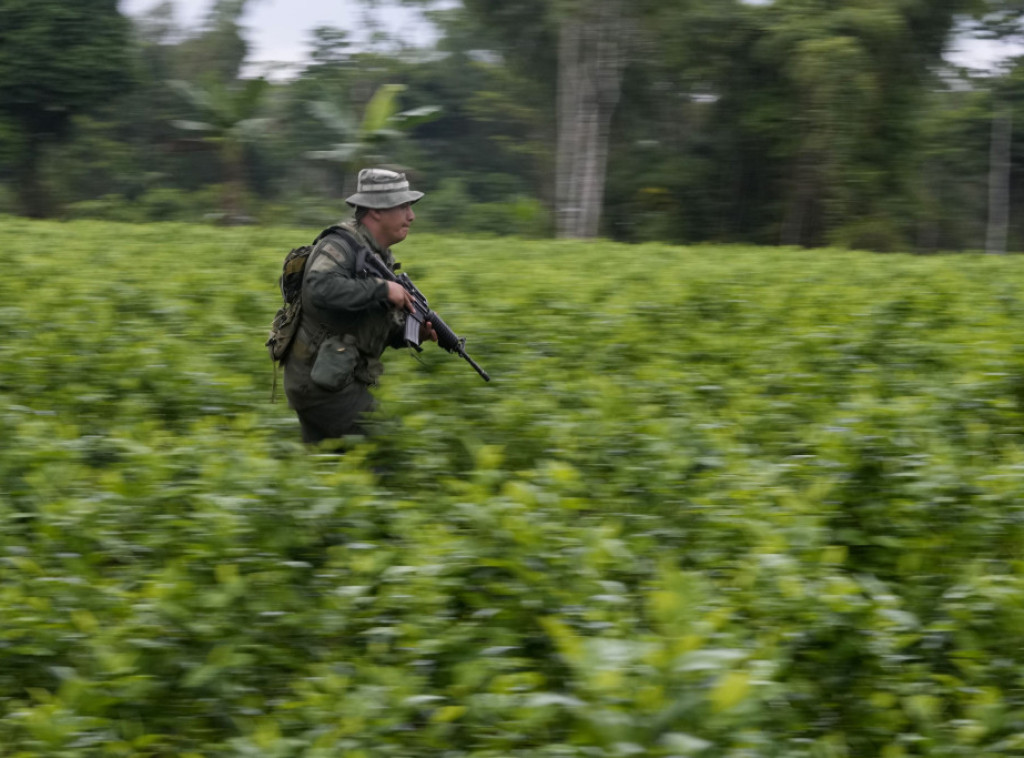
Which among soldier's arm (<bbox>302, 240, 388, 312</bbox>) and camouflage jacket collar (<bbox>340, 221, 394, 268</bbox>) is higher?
camouflage jacket collar (<bbox>340, 221, 394, 268</bbox>)

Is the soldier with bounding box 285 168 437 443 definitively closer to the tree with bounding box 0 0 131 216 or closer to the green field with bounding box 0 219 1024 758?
the green field with bounding box 0 219 1024 758

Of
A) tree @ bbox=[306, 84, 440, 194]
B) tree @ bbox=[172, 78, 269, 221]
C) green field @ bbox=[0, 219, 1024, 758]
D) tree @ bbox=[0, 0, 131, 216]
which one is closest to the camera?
green field @ bbox=[0, 219, 1024, 758]

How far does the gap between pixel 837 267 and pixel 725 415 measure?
7202 mm

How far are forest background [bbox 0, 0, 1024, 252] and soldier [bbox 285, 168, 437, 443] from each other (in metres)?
22.0

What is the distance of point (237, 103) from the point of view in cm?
2831

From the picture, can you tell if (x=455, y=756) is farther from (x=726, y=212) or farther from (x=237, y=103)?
(x=726, y=212)

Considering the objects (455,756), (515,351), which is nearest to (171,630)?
(455,756)

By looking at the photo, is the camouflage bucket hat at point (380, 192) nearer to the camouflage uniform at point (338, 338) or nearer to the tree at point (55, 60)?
the camouflage uniform at point (338, 338)

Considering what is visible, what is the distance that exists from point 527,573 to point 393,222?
2.81 metres

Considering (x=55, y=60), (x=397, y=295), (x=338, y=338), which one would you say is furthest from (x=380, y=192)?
(x=55, y=60)

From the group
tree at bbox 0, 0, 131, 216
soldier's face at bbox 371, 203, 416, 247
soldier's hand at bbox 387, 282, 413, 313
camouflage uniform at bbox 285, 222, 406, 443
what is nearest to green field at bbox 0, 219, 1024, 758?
camouflage uniform at bbox 285, 222, 406, 443

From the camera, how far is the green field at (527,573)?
9.38 ft

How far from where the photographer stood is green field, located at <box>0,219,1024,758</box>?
286 cm

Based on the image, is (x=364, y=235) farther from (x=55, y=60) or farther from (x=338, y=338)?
(x=55, y=60)
